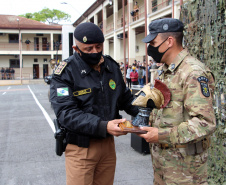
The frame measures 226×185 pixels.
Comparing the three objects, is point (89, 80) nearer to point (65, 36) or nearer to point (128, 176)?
point (128, 176)

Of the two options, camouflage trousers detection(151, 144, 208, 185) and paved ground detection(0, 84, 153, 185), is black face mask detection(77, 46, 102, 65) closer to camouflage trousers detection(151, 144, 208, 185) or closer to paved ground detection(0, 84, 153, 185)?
camouflage trousers detection(151, 144, 208, 185)

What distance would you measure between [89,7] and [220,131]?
31557 mm

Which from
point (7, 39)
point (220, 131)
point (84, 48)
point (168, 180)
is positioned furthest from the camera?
point (7, 39)

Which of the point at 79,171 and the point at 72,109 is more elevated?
the point at 72,109

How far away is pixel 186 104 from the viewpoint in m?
1.76

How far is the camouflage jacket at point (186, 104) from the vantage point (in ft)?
5.48

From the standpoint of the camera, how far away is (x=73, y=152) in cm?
215

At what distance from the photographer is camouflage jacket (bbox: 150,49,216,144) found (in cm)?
167

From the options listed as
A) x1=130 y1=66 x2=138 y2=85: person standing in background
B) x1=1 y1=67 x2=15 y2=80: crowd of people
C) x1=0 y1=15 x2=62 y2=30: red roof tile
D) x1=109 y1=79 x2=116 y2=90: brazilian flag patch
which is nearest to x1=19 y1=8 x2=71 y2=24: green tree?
x1=0 y1=15 x2=62 y2=30: red roof tile

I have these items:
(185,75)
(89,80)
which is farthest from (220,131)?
(89,80)

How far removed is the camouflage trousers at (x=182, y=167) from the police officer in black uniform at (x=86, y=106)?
0.46 meters

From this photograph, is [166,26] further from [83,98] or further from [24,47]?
[24,47]

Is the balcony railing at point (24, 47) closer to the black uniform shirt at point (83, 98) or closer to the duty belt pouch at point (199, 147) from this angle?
the black uniform shirt at point (83, 98)

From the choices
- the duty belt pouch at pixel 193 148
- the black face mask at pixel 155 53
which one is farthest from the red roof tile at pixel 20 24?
the duty belt pouch at pixel 193 148
